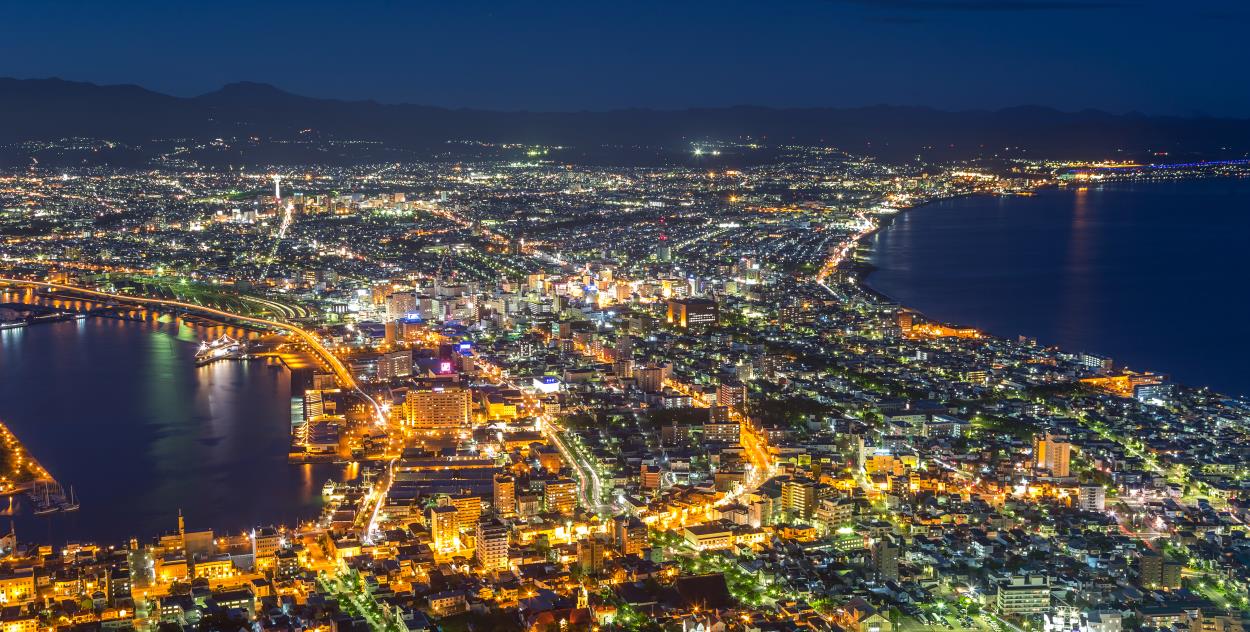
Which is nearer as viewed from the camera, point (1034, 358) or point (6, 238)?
point (1034, 358)

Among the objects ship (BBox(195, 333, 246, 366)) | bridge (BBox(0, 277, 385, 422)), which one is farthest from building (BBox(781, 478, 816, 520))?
ship (BBox(195, 333, 246, 366))

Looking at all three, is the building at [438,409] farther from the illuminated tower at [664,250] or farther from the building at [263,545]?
the illuminated tower at [664,250]

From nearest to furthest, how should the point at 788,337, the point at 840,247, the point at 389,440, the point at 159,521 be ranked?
the point at 159,521 < the point at 389,440 < the point at 788,337 < the point at 840,247

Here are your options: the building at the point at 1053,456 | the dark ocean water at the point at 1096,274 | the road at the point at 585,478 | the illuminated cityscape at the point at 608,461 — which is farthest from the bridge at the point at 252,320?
the dark ocean water at the point at 1096,274

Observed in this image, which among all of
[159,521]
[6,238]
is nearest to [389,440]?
[159,521]

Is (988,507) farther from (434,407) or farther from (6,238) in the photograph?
(6,238)

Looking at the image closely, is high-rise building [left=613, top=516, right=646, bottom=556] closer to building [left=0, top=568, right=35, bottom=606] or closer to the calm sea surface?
the calm sea surface

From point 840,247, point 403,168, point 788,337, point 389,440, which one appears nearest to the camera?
point 389,440

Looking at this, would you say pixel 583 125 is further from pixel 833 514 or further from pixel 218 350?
pixel 833 514
